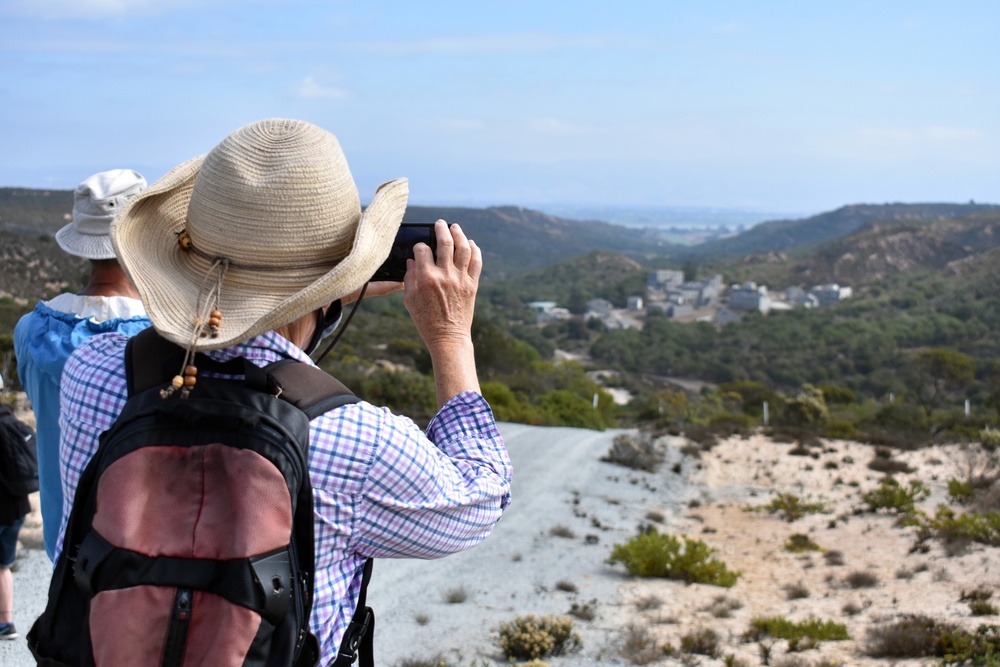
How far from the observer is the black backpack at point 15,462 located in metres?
4.04

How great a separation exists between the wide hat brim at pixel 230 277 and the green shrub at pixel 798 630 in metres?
5.87

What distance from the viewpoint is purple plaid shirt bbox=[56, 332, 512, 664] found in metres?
1.31

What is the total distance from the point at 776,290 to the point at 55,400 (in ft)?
312

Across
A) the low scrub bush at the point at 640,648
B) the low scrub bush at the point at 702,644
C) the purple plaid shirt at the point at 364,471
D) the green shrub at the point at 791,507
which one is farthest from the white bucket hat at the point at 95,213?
the green shrub at the point at 791,507

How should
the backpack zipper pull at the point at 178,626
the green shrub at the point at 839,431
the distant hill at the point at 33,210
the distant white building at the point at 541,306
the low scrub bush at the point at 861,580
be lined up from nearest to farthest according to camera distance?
1. the backpack zipper pull at the point at 178,626
2. the low scrub bush at the point at 861,580
3. the green shrub at the point at 839,431
4. the distant hill at the point at 33,210
5. the distant white building at the point at 541,306

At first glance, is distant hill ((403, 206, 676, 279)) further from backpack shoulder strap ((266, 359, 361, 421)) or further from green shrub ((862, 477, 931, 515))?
backpack shoulder strap ((266, 359, 361, 421))

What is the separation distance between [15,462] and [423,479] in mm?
3435

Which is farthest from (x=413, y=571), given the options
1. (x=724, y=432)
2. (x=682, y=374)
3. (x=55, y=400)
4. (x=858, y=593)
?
(x=682, y=374)

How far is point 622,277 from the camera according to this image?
108 meters

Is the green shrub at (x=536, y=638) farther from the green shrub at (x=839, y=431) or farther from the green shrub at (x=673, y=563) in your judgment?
the green shrub at (x=839, y=431)

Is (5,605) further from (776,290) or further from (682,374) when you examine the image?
(776,290)

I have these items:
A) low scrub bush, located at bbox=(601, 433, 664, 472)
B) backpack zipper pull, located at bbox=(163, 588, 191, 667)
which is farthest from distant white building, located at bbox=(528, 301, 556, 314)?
backpack zipper pull, located at bbox=(163, 588, 191, 667)

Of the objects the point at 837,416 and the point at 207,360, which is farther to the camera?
the point at 837,416

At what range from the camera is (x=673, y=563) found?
8680mm
